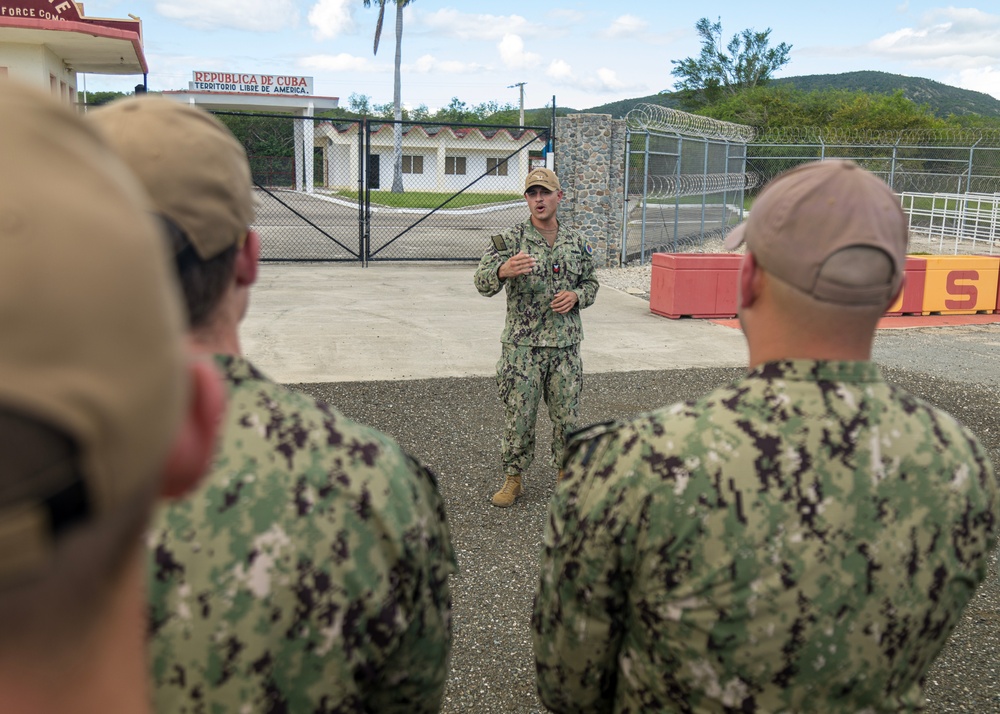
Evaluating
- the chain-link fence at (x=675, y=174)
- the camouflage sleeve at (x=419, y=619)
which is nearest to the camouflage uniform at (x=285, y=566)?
the camouflage sleeve at (x=419, y=619)

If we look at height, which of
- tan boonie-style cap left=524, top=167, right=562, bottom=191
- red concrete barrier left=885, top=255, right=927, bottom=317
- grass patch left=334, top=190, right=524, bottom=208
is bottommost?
red concrete barrier left=885, top=255, right=927, bottom=317

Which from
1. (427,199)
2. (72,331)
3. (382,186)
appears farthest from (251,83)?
(72,331)

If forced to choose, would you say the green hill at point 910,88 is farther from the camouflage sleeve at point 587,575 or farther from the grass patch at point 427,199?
the camouflage sleeve at point 587,575

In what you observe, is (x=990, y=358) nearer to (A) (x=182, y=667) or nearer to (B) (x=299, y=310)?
(B) (x=299, y=310)

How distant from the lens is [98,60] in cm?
1834

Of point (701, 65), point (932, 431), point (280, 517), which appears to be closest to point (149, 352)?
point (280, 517)

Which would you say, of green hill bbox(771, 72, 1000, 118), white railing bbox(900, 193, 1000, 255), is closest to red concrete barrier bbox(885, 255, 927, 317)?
white railing bbox(900, 193, 1000, 255)

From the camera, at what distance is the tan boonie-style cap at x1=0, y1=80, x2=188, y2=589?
0.44 m

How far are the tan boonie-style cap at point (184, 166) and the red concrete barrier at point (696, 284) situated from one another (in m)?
10.1

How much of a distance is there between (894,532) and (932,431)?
0.68 feet

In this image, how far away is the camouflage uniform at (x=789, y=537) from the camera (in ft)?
5.15

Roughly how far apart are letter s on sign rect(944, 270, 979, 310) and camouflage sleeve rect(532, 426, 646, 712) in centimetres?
1180

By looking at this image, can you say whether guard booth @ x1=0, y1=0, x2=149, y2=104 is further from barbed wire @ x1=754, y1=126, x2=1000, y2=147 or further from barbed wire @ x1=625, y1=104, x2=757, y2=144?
barbed wire @ x1=754, y1=126, x2=1000, y2=147

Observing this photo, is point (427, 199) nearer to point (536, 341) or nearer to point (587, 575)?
point (536, 341)
